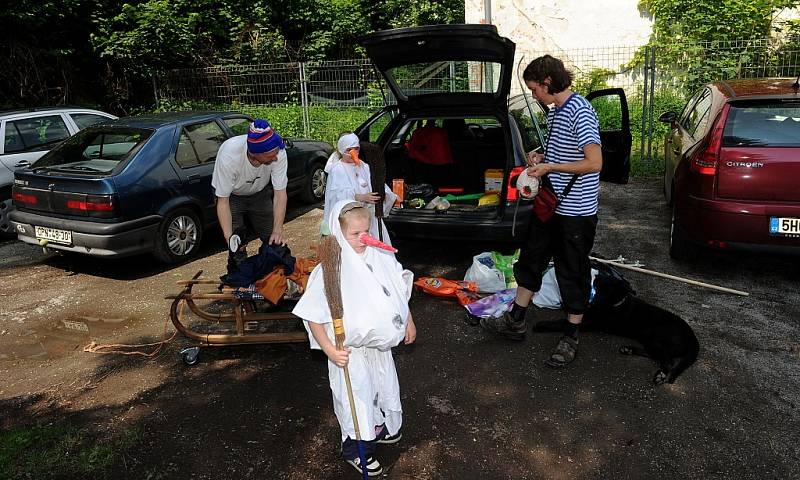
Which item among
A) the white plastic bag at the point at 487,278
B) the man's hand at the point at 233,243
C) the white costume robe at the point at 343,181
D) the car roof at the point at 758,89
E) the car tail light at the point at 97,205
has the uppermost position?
the car roof at the point at 758,89

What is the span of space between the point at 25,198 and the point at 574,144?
18.4 ft

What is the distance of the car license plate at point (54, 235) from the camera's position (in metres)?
5.92

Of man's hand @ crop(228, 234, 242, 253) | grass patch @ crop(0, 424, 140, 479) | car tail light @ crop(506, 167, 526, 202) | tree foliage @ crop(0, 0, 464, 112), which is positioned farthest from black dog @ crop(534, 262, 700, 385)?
tree foliage @ crop(0, 0, 464, 112)

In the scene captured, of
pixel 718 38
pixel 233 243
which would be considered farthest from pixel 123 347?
pixel 718 38

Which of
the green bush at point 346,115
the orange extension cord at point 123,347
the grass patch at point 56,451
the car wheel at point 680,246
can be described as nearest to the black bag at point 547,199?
the car wheel at point 680,246

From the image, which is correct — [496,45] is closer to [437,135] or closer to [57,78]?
[437,135]

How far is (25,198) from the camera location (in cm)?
626

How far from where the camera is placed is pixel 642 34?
46.1 ft

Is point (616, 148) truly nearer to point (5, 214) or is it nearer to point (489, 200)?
point (489, 200)

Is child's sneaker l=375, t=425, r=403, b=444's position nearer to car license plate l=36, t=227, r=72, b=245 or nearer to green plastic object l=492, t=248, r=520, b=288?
green plastic object l=492, t=248, r=520, b=288

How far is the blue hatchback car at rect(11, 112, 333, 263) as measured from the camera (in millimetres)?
5812

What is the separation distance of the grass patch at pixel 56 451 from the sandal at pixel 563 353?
263 centimetres

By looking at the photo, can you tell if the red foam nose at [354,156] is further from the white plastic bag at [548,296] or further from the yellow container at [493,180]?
the yellow container at [493,180]

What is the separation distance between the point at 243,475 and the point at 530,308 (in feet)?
9.12
